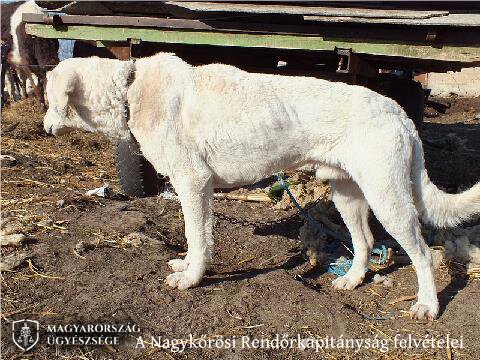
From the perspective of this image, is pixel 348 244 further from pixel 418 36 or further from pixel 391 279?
pixel 418 36

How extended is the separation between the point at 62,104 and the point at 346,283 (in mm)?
2635

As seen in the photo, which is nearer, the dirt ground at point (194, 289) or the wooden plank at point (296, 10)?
the dirt ground at point (194, 289)

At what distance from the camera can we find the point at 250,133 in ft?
12.2

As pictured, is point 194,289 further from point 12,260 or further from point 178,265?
point 12,260

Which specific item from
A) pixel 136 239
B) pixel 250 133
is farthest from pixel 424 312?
pixel 136 239

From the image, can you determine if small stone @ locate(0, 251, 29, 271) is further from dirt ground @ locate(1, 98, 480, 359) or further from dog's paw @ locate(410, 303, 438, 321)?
dog's paw @ locate(410, 303, 438, 321)

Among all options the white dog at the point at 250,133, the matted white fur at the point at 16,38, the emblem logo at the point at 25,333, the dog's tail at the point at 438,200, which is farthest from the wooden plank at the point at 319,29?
the matted white fur at the point at 16,38

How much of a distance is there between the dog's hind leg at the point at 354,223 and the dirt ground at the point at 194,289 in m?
0.12

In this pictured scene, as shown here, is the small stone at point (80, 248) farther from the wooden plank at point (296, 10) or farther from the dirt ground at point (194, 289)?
the wooden plank at point (296, 10)

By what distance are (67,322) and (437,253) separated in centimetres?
315

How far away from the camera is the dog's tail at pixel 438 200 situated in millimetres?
3768

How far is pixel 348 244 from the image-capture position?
5012 mm

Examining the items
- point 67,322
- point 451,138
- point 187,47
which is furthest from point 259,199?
point 451,138

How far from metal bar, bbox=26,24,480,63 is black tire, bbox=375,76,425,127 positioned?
107 inches
